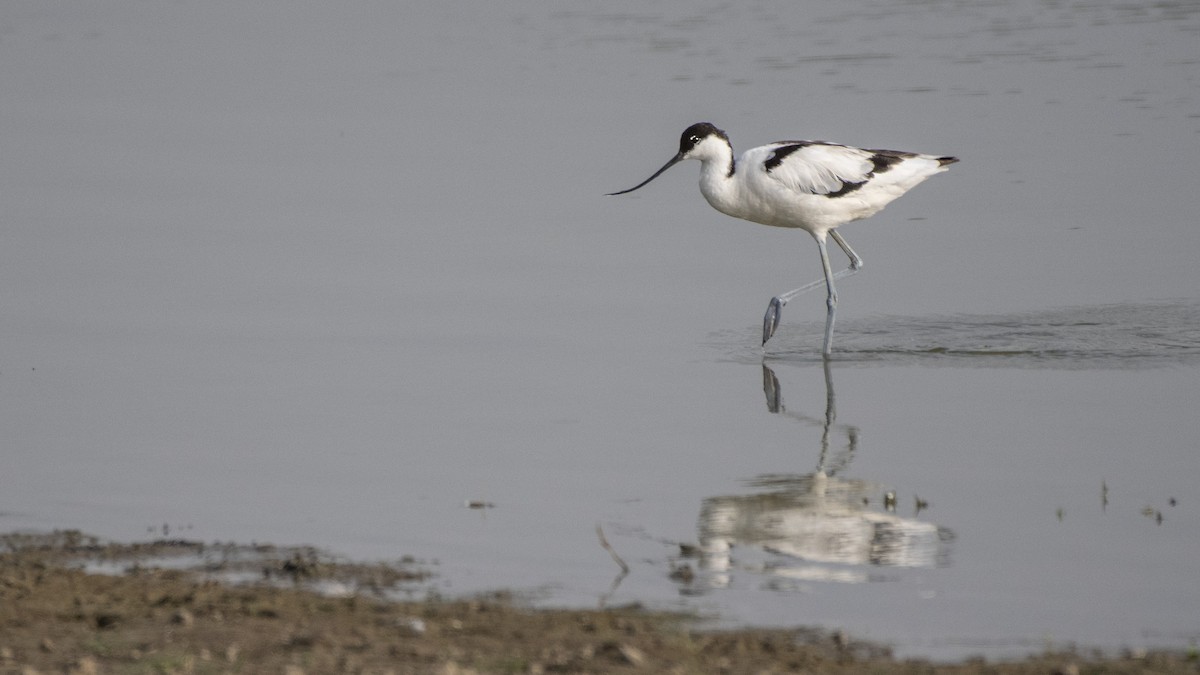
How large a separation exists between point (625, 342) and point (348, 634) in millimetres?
5180

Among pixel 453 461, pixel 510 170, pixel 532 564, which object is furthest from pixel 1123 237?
pixel 532 564

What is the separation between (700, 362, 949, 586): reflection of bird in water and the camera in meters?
6.43

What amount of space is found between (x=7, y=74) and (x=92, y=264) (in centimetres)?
1096

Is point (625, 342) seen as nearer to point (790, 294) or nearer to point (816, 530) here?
point (790, 294)

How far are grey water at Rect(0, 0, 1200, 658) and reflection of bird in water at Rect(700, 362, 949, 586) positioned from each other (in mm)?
24

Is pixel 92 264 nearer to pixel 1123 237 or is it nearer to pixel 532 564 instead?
pixel 532 564

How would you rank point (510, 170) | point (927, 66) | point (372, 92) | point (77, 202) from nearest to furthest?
point (77, 202) < point (510, 170) < point (372, 92) < point (927, 66)

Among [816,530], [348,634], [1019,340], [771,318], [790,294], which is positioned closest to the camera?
[348,634]

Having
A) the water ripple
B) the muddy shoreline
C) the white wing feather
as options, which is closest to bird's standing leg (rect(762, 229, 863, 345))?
the water ripple

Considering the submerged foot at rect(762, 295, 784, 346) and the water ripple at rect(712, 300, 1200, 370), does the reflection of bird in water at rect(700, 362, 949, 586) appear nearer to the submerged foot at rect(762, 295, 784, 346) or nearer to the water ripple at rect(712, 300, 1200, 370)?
the water ripple at rect(712, 300, 1200, 370)

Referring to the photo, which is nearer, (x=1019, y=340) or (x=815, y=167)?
(x=1019, y=340)

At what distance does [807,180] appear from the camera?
11.1 m

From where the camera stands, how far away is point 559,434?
8461 mm

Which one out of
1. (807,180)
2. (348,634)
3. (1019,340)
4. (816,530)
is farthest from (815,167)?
(348,634)
